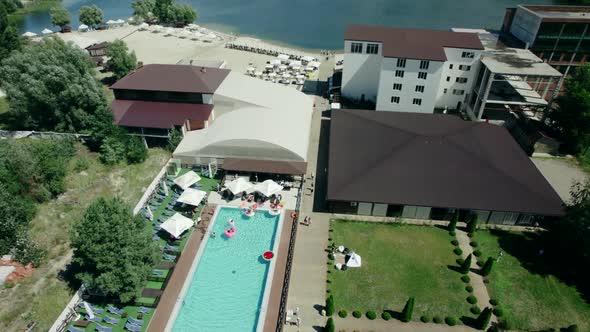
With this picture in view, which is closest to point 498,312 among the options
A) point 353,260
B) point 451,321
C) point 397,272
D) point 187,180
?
point 451,321

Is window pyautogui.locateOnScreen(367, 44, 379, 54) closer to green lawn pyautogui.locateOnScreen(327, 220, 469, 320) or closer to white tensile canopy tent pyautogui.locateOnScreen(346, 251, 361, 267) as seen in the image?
green lawn pyautogui.locateOnScreen(327, 220, 469, 320)

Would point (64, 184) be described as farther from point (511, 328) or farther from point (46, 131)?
point (511, 328)

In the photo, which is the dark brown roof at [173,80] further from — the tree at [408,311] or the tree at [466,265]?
the tree at [466,265]

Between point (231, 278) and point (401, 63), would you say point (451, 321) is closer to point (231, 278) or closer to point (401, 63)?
point (231, 278)

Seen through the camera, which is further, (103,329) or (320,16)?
(320,16)

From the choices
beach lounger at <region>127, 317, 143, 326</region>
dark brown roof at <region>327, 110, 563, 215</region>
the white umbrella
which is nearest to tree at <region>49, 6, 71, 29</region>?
the white umbrella

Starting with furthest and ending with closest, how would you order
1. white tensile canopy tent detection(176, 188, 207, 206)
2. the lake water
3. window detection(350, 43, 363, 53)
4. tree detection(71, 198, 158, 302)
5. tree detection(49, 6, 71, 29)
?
1. the lake water
2. tree detection(49, 6, 71, 29)
3. window detection(350, 43, 363, 53)
4. white tensile canopy tent detection(176, 188, 207, 206)
5. tree detection(71, 198, 158, 302)
